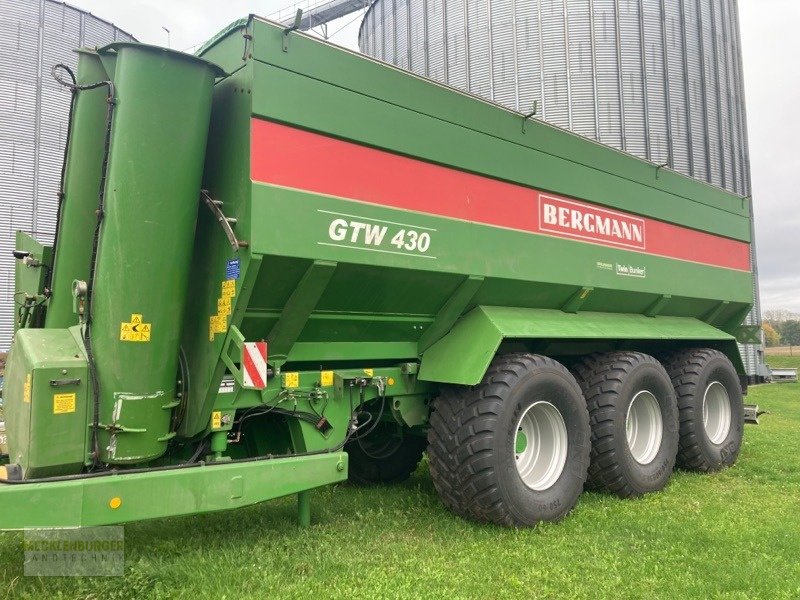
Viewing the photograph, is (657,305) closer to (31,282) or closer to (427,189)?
(427,189)

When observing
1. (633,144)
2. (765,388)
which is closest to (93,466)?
(633,144)

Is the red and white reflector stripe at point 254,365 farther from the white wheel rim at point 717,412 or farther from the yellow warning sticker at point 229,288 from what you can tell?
the white wheel rim at point 717,412

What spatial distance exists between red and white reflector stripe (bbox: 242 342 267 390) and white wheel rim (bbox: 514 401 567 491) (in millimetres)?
2081

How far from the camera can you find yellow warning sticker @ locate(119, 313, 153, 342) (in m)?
3.39

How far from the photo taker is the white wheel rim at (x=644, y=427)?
232 inches

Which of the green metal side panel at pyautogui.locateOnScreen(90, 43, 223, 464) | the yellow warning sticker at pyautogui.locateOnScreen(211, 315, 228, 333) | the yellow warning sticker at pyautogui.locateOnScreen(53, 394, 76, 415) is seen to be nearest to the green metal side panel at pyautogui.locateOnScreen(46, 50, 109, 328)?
the green metal side panel at pyautogui.locateOnScreen(90, 43, 223, 464)

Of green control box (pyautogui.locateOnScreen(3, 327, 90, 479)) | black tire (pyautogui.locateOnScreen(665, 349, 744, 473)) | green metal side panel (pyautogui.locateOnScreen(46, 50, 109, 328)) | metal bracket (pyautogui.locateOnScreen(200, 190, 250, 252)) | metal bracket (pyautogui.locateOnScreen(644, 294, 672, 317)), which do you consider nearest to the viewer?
green control box (pyautogui.locateOnScreen(3, 327, 90, 479))

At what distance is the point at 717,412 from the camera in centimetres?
722

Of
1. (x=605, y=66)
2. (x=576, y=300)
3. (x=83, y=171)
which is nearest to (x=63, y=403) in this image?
(x=83, y=171)

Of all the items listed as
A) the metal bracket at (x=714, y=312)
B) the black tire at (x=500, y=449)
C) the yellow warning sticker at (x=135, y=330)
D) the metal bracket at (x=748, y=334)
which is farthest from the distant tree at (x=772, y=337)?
the yellow warning sticker at (x=135, y=330)

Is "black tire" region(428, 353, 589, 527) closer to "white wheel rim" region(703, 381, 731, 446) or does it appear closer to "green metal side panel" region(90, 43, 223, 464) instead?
"green metal side panel" region(90, 43, 223, 464)

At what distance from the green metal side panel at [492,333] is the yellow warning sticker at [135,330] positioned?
6.58ft

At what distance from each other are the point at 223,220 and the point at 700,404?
5256mm

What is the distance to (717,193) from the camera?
7535 millimetres
